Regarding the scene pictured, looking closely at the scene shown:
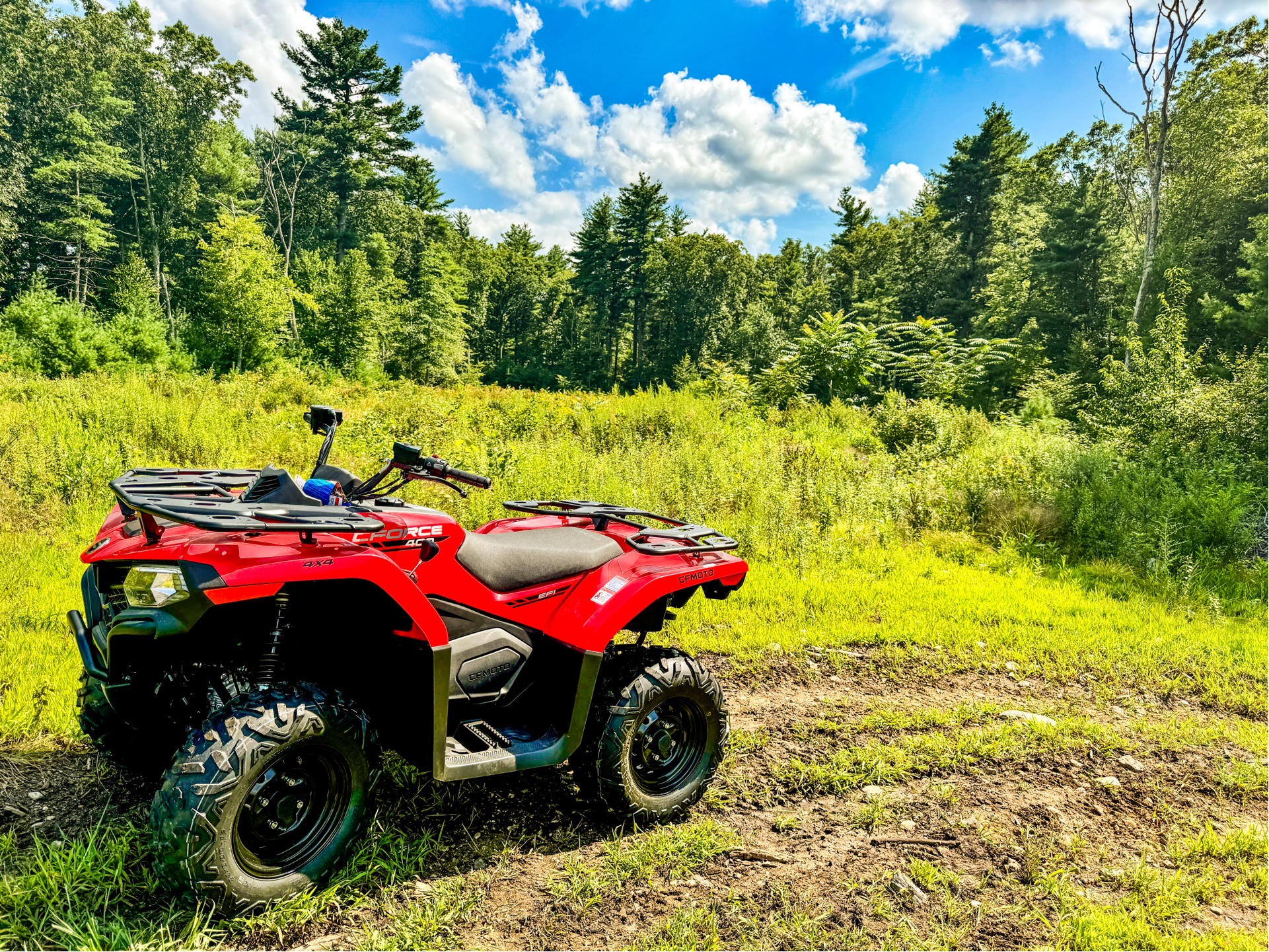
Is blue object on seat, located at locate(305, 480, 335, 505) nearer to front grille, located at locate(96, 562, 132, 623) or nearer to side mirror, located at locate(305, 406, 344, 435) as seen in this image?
side mirror, located at locate(305, 406, 344, 435)

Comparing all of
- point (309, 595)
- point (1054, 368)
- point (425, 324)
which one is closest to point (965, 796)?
point (309, 595)

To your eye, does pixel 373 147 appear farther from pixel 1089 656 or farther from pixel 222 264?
pixel 1089 656

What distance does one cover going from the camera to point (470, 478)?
238cm

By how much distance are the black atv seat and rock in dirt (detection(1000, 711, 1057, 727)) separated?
2786 mm

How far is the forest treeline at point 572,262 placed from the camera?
20.0 metres

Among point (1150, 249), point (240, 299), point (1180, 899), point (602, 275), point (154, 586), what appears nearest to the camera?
point (154, 586)

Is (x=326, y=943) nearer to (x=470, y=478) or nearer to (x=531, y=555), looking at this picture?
(x=531, y=555)

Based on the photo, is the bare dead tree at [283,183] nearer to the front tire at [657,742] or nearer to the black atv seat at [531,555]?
the black atv seat at [531,555]

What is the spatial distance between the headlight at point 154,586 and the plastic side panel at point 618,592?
1.22 metres

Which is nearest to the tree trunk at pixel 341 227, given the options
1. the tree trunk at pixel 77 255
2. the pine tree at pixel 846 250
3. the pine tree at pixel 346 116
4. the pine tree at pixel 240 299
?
the pine tree at pixel 346 116

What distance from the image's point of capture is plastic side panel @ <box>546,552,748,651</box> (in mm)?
2621

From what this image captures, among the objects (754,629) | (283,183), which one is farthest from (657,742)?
(283,183)

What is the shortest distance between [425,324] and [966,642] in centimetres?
3965

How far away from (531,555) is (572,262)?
51.4 meters
